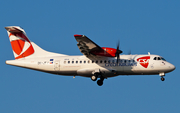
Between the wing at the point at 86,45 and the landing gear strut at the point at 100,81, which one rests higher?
the wing at the point at 86,45

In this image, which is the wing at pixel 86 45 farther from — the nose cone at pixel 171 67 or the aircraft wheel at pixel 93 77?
the nose cone at pixel 171 67

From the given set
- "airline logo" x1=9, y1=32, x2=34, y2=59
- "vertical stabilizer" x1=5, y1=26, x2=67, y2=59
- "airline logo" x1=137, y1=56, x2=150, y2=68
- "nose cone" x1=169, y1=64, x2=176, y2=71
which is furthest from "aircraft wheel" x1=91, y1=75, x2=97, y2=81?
"airline logo" x1=9, y1=32, x2=34, y2=59

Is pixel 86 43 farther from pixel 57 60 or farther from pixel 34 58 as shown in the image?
pixel 34 58

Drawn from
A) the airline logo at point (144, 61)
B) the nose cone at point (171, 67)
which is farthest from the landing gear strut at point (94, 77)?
the nose cone at point (171, 67)

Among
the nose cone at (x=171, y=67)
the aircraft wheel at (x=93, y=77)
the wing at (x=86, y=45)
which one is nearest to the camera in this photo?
the wing at (x=86, y=45)

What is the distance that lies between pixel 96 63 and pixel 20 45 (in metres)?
8.17

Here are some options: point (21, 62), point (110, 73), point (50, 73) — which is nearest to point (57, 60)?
point (50, 73)

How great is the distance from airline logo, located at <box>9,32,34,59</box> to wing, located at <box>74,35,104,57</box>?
614cm

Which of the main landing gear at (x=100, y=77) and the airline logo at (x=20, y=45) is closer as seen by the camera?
the main landing gear at (x=100, y=77)

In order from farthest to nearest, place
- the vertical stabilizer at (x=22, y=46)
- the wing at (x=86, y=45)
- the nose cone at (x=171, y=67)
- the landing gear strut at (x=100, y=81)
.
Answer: the vertical stabilizer at (x=22, y=46) → the landing gear strut at (x=100, y=81) → the nose cone at (x=171, y=67) → the wing at (x=86, y=45)

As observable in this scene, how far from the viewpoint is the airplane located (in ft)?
79.3

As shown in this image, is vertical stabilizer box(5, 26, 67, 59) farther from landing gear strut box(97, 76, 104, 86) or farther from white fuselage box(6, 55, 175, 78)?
landing gear strut box(97, 76, 104, 86)

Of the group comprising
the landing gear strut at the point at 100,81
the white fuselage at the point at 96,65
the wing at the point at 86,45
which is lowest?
the landing gear strut at the point at 100,81

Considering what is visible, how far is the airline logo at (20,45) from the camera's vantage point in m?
27.7
